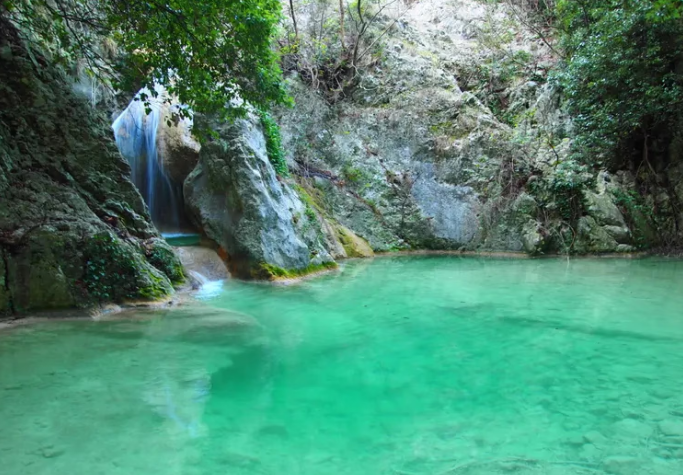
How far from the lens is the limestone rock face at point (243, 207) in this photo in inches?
332

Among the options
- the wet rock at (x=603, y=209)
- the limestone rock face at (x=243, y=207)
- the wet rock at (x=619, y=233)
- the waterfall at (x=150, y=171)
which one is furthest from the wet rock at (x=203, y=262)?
the wet rock at (x=619, y=233)

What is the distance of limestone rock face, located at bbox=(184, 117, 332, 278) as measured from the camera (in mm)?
8438

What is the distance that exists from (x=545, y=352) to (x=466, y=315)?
5.10ft

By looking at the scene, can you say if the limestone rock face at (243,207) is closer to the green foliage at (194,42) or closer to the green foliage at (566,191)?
the green foliage at (194,42)

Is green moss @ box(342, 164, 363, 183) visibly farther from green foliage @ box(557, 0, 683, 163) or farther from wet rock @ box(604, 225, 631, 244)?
wet rock @ box(604, 225, 631, 244)

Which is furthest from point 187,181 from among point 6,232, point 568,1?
point 568,1

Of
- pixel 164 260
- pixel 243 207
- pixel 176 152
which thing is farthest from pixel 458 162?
pixel 164 260

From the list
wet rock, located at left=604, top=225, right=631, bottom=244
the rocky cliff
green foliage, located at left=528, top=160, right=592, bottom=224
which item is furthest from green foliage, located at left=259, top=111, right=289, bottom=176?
wet rock, located at left=604, top=225, right=631, bottom=244

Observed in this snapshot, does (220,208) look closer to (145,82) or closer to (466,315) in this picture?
(145,82)

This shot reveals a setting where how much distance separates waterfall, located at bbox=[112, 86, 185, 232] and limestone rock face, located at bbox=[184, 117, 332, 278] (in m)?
1.08

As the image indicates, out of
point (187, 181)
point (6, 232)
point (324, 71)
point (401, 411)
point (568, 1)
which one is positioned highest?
point (568, 1)

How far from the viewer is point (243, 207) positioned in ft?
28.0

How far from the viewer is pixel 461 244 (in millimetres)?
13031

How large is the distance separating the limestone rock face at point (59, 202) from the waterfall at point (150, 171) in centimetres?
297
